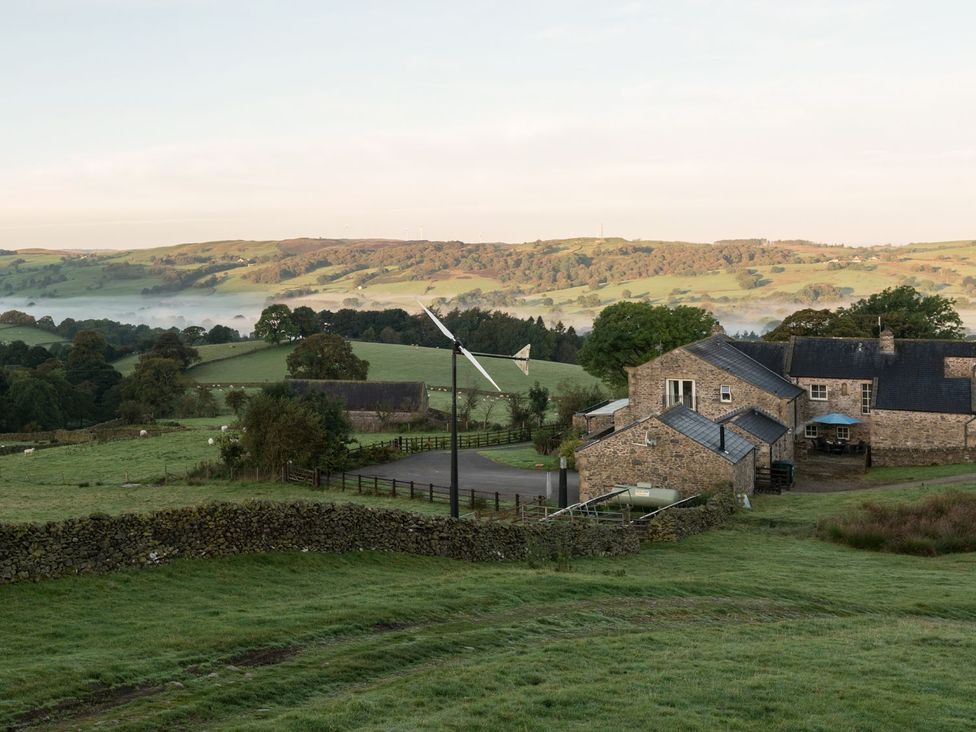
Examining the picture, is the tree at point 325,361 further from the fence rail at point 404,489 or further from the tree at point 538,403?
the fence rail at point 404,489

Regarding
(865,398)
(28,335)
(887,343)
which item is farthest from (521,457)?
(28,335)

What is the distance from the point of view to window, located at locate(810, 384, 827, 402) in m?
54.2

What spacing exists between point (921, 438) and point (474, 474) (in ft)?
77.1

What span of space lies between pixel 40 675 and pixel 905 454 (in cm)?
4556

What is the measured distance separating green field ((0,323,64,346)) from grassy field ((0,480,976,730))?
161 metres

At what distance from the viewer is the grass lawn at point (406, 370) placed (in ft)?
358

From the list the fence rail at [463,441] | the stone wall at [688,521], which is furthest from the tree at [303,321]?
the stone wall at [688,521]

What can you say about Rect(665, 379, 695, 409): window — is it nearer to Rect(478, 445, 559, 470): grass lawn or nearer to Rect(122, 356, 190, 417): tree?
Rect(478, 445, 559, 470): grass lawn

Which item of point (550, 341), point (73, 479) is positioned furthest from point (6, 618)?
point (550, 341)

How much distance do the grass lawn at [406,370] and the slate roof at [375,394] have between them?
23.9m

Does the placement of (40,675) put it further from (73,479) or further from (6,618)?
(73,479)

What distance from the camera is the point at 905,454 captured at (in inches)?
1924

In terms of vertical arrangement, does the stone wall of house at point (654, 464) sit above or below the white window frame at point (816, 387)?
below

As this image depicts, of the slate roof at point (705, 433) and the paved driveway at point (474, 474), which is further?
the paved driveway at point (474, 474)
